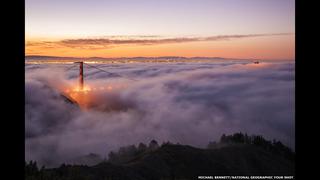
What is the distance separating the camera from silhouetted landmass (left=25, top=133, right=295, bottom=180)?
15.0 metres

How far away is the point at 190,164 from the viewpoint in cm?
2139

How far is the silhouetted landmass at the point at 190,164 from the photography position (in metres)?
15.0

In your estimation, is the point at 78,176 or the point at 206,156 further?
the point at 206,156
